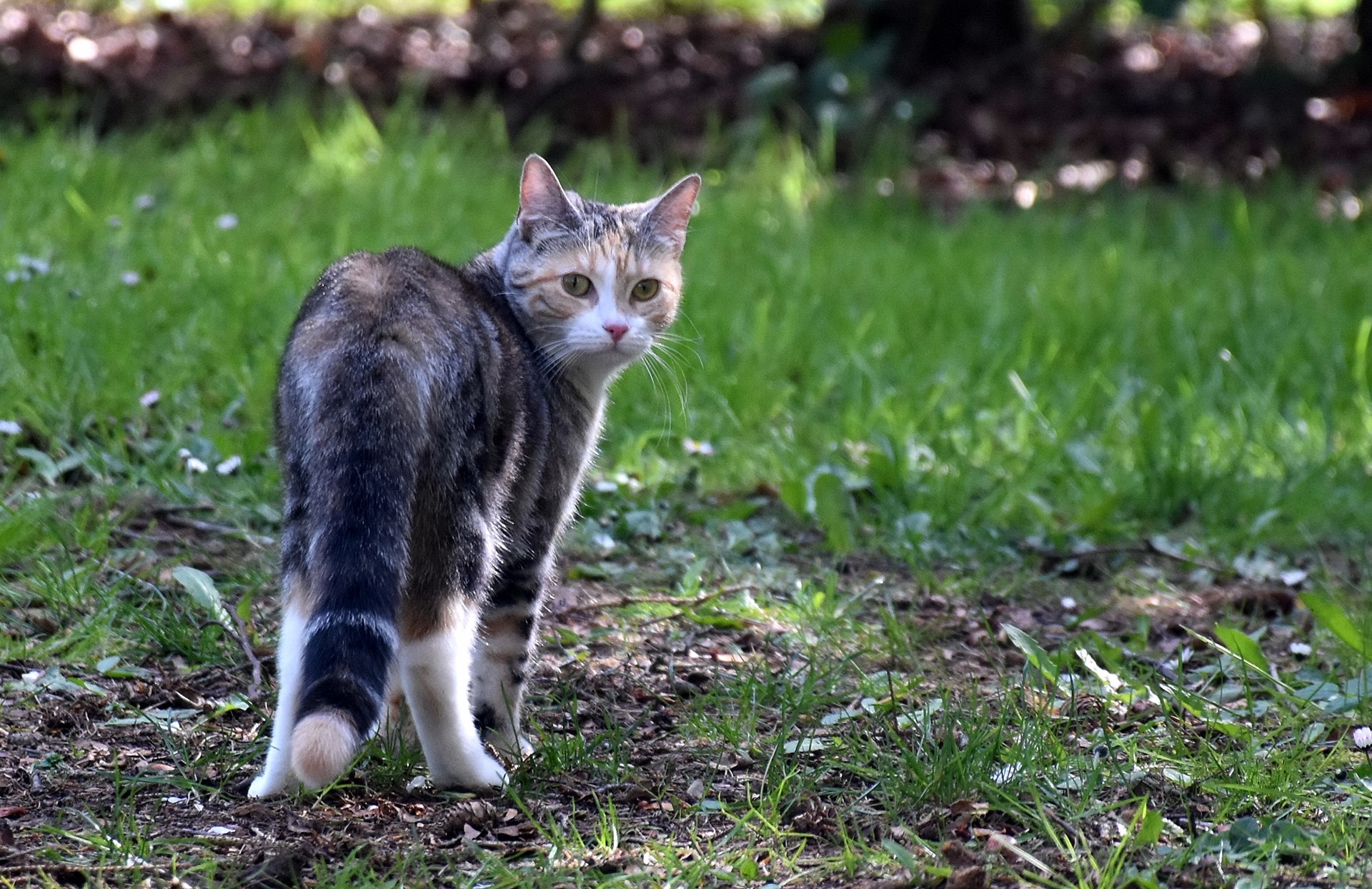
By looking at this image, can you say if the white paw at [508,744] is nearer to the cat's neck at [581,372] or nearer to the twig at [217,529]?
the cat's neck at [581,372]

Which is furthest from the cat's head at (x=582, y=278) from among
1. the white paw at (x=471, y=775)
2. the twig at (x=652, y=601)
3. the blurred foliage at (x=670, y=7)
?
the blurred foliage at (x=670, y=7)

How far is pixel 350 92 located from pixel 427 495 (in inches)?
221

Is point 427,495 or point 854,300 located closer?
point 427,495

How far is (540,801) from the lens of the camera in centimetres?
268

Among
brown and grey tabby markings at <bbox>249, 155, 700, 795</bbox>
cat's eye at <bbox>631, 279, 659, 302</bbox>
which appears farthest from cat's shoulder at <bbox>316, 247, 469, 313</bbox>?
cat's eye at <bbox>631, 279, 659, 302</bbox>

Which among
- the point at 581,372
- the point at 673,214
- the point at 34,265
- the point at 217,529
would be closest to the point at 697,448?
the point at 673,214

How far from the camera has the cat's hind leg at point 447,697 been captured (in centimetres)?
260

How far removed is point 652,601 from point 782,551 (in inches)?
22.9

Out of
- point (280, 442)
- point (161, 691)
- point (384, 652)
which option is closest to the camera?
point (384, 652)

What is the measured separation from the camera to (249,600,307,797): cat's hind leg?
8.10 ft

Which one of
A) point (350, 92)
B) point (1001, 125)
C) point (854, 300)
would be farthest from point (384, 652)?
point (1001, 125)

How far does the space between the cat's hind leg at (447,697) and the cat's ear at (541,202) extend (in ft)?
3.24

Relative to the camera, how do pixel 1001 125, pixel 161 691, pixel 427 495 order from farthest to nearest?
1. pixel 1001 125
2. pixel 161 691
3. pixel 427 495

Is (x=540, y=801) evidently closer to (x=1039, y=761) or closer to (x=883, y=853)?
(x=883, y=853)
